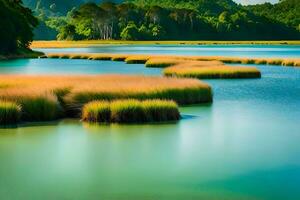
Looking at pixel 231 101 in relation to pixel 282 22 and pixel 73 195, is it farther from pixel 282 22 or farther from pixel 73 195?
pixel 282 22

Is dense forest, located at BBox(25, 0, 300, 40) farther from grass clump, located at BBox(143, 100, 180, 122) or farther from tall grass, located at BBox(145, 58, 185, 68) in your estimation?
grass clump, located at BBox(143, 100, 180, 122)

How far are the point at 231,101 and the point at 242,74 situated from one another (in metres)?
15.1

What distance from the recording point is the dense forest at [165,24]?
6206 inches

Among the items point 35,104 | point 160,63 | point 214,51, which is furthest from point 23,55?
point 35,104

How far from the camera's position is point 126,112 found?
21078mm

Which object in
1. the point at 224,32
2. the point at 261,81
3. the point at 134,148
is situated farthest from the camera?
the point at 224,32

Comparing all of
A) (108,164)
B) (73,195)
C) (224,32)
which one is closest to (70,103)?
(108,164)

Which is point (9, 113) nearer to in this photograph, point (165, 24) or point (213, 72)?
point (213, 72)

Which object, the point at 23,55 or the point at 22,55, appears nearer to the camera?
the point at 22,55

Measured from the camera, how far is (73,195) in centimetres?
1217

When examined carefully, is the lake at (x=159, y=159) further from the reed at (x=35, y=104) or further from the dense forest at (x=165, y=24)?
the dense forest at (x=165, y=24)

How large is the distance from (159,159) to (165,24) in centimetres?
15538

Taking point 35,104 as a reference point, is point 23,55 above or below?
below

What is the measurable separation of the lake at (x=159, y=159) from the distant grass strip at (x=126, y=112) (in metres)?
0.63
